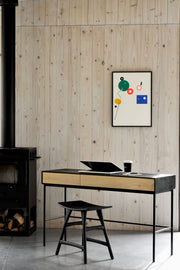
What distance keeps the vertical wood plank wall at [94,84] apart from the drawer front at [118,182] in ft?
3.68

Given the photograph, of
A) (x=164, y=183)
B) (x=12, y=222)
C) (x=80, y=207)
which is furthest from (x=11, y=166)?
(x=164, y=183)

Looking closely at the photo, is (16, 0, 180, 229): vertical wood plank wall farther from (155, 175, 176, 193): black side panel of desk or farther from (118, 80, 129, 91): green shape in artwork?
(155, 175, 176, 193): black side panel of desk

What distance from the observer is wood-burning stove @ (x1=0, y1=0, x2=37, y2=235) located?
17.0 ft

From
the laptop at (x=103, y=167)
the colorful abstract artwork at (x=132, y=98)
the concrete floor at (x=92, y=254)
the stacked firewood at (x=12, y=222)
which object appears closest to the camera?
the concrete floor at (x=92, y=254)

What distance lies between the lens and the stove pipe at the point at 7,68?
5375 mm

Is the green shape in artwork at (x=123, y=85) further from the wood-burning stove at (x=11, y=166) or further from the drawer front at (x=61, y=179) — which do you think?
the drawer front at (x=61, y=179)

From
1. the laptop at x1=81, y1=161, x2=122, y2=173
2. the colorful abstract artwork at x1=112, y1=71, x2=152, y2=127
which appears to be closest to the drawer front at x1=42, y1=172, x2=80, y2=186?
the laptop at x1=81, y1=161, x2=122, y2=173

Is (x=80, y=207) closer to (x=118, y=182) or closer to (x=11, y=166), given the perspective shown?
(x=118, y=182)

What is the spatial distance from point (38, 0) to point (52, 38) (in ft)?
1.70

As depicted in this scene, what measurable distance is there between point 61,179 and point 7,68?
158 cm

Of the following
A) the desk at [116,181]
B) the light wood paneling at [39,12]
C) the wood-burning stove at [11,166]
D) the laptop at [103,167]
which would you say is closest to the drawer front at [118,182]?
the desk at [116,181]

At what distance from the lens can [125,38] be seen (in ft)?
18.5

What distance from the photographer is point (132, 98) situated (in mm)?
5574

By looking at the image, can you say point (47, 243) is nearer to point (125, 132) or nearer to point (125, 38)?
point (125, 132)
